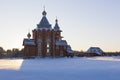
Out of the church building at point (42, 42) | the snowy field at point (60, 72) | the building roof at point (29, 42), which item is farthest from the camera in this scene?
the building roof at point (29, 42)

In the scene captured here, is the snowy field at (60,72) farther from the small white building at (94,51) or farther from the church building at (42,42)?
the small white building at (94,51)

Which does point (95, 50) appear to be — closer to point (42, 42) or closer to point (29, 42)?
point (42, 42)

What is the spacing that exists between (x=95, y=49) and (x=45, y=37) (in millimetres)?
48767

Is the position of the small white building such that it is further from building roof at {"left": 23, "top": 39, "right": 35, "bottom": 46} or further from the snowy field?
the snowy field

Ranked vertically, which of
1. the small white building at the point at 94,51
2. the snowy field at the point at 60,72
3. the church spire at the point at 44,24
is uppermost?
the church spire at the point at 44,24

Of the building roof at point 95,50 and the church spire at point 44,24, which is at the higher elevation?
the church spire at point 44,24

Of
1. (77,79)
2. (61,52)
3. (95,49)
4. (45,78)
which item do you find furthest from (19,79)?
(95,49)

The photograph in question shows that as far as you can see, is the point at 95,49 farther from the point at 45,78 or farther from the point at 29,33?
the point at 45,78

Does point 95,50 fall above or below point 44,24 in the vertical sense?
below

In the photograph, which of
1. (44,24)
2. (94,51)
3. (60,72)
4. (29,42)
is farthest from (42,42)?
(94,51)

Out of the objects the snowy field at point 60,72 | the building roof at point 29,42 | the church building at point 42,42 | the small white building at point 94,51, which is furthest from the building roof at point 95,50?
the snowy field at point 60,72

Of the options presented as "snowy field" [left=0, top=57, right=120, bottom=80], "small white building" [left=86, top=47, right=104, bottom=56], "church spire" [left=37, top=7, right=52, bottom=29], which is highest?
"church spire" [left=37, top=7, right=52, bottom=29]

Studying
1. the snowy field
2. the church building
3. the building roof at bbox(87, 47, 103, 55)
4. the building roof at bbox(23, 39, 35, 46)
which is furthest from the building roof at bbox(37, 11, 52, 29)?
the building roof at bbox(87, 47, 103, 55)

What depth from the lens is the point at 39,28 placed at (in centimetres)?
6141
